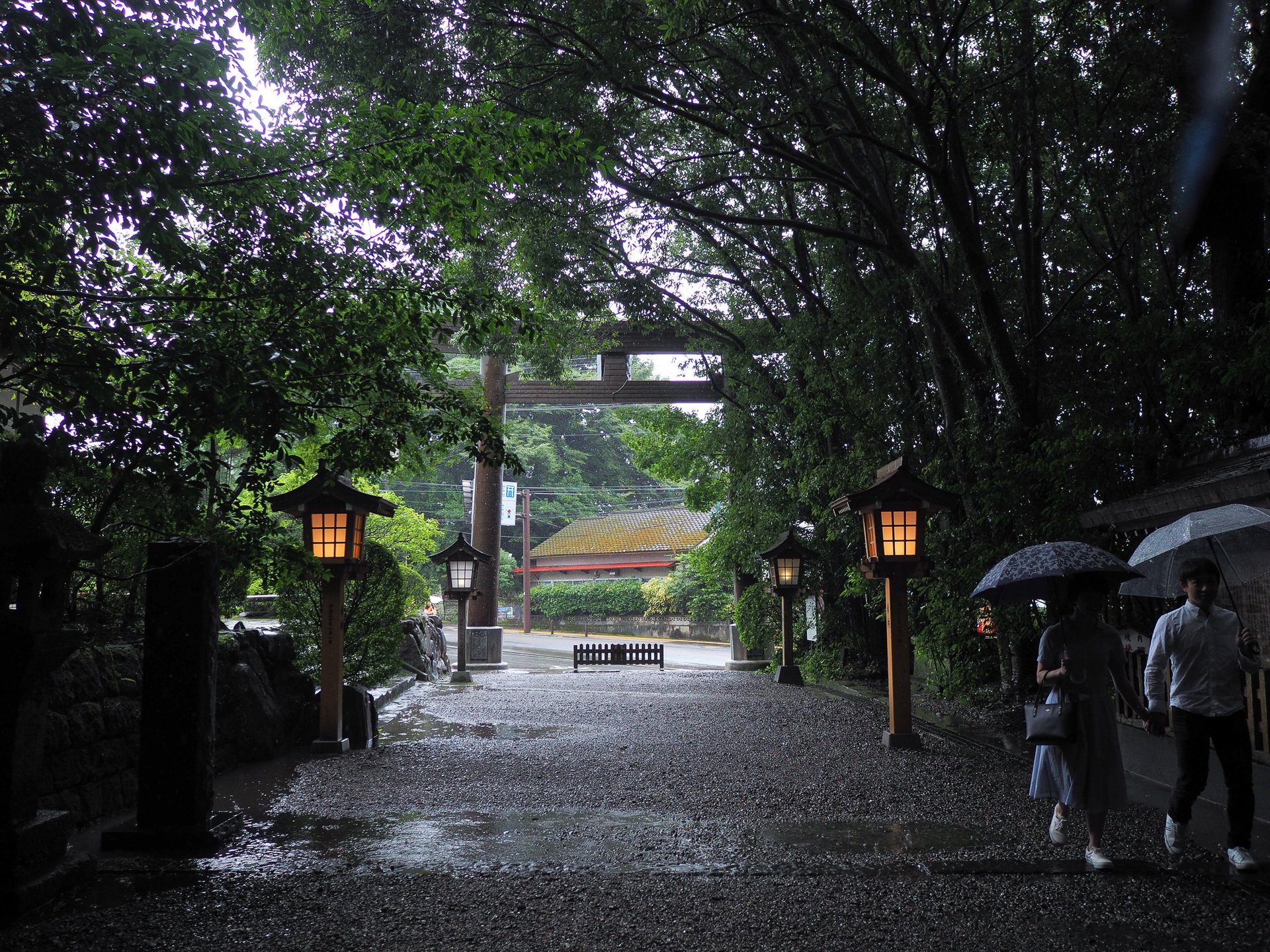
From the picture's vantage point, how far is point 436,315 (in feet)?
23.3

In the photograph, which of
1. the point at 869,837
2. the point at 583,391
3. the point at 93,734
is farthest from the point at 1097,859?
the point at 583,391

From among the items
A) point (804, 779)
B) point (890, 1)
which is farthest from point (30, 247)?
point (890, 1)

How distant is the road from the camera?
26.0 m

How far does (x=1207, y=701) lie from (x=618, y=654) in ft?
63.1

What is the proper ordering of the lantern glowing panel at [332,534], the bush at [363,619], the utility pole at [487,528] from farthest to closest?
the utility pole at [487,528]
the bush at [363,619]
the lantern glowing panel at [332,534]

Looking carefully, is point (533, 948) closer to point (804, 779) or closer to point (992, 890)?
point (992, 890)

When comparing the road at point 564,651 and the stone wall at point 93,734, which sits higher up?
the stone wall at point 93,734

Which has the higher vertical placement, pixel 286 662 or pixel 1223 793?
pixel 286 662

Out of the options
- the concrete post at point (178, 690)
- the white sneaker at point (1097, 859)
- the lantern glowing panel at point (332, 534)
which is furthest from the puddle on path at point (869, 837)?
the lantern glowing panel at point (332, 534)

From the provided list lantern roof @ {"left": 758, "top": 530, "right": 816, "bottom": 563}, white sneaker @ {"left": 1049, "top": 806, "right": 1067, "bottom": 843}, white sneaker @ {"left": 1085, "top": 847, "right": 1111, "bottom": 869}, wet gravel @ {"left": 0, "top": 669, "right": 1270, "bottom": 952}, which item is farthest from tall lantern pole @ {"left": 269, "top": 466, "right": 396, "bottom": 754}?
lantern roof @ {"left": 758, "top": 530, "right": 816, "bottom": 563}

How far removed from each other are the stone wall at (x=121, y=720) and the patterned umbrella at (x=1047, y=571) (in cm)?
495

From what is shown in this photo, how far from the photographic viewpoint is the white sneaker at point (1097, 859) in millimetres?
4832

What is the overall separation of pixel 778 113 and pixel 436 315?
5239 millimetres

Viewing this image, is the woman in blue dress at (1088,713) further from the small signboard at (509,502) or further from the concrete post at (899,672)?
the small signboard at (509,502)
